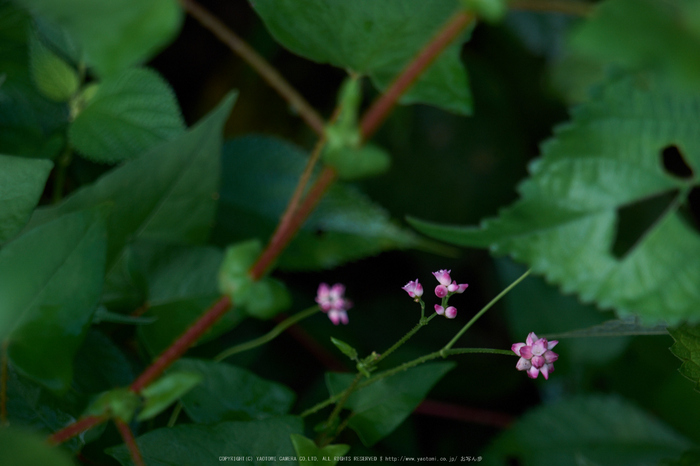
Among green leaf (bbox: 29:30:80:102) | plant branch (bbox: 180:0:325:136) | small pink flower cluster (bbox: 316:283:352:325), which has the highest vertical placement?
plant branch (bbox: 180:0:325:136)

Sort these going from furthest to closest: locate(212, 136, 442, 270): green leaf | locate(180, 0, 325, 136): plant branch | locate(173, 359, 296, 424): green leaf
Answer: locate(212, 136, 442, 270): green leaf
locate(173, 359, 296, 424): green leaf
locate(180, 0, 325, 136): plant branch

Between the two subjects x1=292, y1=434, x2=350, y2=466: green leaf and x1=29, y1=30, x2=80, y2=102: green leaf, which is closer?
x1=292, y1=434, x2=350, y2=466: green leaf

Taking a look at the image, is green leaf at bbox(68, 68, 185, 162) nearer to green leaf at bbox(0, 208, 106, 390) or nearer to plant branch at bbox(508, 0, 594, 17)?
green leaf at bbox(0, 208, 106, 390)

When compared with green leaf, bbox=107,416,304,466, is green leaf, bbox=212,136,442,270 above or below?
above

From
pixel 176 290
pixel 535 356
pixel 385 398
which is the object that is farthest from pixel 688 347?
pixel 176 290

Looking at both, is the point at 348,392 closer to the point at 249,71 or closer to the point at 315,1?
the point at 315,1

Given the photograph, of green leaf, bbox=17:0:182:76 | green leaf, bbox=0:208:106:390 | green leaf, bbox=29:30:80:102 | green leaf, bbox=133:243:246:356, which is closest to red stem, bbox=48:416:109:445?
green leaf, bbox=0:208:106:390

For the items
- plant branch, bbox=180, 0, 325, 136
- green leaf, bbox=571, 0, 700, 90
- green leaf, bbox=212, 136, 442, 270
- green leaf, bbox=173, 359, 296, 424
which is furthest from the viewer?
green leaf, bbox=212, 136, 442, 270
